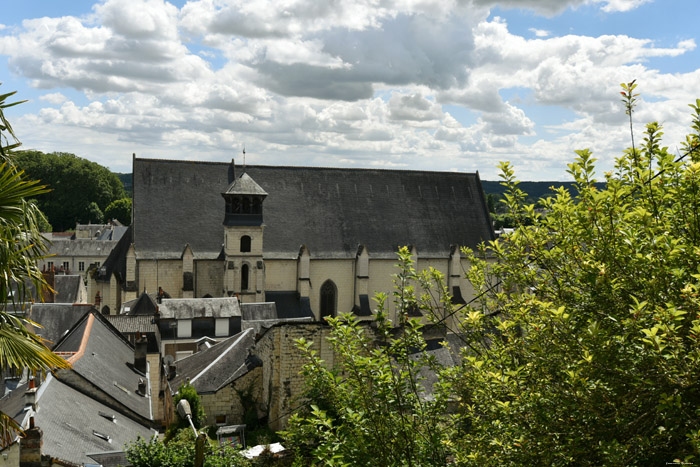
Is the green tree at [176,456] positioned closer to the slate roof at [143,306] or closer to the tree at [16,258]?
the tree at [16,258]

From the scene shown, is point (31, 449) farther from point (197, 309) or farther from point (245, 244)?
point (245, 244)

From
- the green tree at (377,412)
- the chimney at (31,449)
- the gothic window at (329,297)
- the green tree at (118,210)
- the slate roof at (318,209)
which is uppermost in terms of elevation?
the green tree at (118,210)

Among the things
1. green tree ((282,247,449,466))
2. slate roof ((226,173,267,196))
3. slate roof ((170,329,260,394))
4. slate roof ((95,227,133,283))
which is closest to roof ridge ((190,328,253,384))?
slate roof ((170,329,260,394))

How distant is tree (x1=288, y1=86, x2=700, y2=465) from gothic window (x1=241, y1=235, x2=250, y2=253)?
2913 cm

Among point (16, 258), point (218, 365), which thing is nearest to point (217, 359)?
point (218, 365)

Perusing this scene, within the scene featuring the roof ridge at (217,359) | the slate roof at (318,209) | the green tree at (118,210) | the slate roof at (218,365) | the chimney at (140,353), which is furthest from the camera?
the green tree at (118,210)

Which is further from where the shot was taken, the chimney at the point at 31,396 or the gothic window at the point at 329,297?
the gothic window at the point at 329,297

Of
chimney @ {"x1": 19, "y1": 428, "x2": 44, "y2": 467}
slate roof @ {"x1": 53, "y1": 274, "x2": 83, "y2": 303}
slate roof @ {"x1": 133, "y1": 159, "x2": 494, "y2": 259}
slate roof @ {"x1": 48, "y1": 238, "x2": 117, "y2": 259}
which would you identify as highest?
slate roof @ {"x1": 48, "y1": 238, "x2": 117, "y2": 259}

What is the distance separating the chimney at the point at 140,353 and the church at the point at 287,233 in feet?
31.1

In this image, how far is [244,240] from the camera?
1455 inches

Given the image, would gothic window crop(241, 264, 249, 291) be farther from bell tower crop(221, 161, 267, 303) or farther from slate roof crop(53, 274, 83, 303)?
slate roof crop(53, 274, 83, 303)

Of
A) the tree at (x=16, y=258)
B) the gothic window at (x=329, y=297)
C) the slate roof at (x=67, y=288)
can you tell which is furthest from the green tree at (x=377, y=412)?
the slate roof at (x=67, y=288)

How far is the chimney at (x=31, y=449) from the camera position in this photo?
13086 mm

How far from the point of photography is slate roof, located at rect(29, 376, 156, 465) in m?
15.1
